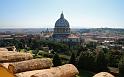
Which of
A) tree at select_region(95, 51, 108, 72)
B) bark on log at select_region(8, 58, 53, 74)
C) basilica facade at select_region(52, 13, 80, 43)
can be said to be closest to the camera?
bark on log at select_region(8, 58, 53, 74)

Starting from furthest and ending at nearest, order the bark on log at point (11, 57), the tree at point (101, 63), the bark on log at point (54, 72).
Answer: the tree at point (101, 63)
the bark on log at point (11, 57)
the bark on log at point (54, 72)

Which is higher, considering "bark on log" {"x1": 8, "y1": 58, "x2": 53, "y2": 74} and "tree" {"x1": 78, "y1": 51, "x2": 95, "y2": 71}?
"bark on log" {"x1": 8, "y1": 58, "x2": 53, "y2": 74}

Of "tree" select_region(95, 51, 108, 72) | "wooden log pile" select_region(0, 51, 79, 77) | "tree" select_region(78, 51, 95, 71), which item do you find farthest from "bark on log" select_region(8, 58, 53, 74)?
"tree" select_region(78, 51, 95, 71)

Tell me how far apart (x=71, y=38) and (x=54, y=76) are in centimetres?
8069

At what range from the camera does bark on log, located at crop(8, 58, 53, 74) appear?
10.2ft

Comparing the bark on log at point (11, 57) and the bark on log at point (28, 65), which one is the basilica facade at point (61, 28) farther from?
the bark on log at point (28, 65)

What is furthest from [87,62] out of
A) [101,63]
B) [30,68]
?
[30,68]

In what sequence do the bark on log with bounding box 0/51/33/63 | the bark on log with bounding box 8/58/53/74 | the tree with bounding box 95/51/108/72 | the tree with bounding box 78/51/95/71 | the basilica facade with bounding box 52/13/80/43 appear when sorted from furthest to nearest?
1. the basilica facade with bounding box 52/13/80/43
2. the tree with bounding box 78/51/95/71
3. the tree with bounding box 95/51/108/72
4. the bark on log with bounding box 0/51/33/63
5. the bark on log with bounding box 8/58/53/74

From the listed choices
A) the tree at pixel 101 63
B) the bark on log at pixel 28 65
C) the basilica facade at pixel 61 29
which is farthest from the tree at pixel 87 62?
the basilica facade at pixel 61 29

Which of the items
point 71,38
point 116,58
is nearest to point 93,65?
point 116,58

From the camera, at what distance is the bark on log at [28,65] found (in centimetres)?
310

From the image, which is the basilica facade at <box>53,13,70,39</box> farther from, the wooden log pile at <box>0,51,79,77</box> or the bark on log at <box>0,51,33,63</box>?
the wooden log pile at <box>0,51,79,77</box>

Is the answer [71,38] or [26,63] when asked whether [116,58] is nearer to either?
[26,63]

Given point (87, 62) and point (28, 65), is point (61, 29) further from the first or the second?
point (28, 65)
